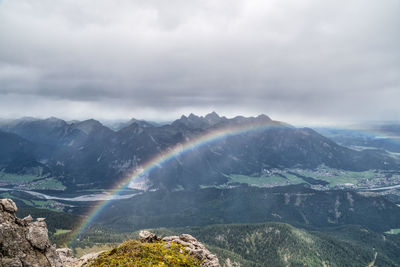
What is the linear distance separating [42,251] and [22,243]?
10.6ft

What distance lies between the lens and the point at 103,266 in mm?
37250

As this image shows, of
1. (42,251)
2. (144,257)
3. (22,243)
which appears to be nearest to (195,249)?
(144,257)

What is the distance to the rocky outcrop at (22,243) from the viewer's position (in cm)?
3119

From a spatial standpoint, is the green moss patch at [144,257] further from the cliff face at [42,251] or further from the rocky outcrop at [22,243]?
the rocky outcrop at [22,243]

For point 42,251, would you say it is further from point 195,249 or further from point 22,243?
point 195,249

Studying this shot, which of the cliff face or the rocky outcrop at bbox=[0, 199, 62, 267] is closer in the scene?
the rocky outcrop at bbox=[0, 199, 62, 267]

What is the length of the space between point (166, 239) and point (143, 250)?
14948 millimetres

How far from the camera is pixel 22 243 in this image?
108ft

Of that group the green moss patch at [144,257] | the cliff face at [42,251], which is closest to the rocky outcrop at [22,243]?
the cliff face at [42,251]

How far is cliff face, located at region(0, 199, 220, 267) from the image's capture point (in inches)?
1248

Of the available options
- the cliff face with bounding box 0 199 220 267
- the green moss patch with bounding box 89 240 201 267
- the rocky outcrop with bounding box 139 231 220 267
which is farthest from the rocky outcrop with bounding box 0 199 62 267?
the rocky outcrop with bounding box 139 231 220 267

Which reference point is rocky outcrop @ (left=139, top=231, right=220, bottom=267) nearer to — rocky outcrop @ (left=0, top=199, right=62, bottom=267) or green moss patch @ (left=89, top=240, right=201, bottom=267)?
green moss patch @ (left=89, top=240, right=201, bottom=267)

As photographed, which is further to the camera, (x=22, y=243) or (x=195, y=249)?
(x=195, y=249)

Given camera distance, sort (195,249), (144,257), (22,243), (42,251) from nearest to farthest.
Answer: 1. (22,243)
2. (42,251)
3. (144,257)
4. (195,249)
